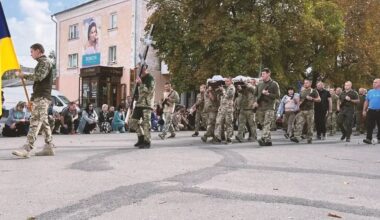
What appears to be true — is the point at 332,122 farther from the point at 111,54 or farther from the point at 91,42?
the point at 91,42

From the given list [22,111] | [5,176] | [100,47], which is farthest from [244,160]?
[100,47]

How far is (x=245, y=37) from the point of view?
85.4ft

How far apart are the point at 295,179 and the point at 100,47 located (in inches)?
1412

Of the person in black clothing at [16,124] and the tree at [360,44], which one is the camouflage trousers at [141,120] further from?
the tree at [360,44]

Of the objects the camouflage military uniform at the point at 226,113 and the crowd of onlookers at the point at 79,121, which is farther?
the crowd of onlookers at the point at 79,121

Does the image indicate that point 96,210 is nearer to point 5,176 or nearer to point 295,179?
point 5,176

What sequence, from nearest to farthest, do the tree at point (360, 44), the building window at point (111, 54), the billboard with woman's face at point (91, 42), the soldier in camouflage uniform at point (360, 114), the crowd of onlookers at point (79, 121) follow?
the crowd of onlookers at point (79, 121)
the soldier in camouflage uniform at point (360, 114)
the tree at point (360, 44)
the building window at point (111, 54)
the billboard with woman's face at point (91, 42)

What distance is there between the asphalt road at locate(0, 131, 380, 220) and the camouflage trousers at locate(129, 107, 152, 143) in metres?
1.18

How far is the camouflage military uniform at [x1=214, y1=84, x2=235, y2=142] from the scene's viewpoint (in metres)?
13.9

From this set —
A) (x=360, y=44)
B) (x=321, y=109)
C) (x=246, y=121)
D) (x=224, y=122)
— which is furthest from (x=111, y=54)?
(x=224, y=122)

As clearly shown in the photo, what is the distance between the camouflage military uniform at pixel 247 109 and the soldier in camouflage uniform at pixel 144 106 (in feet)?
11.9

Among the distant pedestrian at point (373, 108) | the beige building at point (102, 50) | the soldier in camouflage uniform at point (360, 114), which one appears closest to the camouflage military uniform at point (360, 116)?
the soldier in camouflage uniform at point (360, 114)

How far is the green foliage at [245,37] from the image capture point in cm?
2622

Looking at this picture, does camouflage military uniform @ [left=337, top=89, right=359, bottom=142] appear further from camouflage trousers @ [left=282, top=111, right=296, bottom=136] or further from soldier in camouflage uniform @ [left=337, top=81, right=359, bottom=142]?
camouflage trousers @ [left=282, top=111, right=296, bottom=136]
